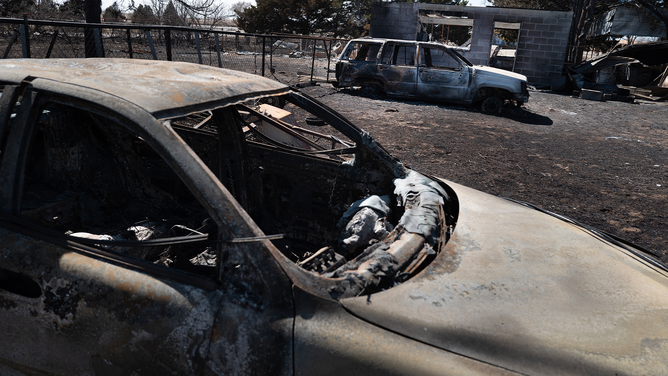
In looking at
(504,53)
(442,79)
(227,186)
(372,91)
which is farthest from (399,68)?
(504,53)

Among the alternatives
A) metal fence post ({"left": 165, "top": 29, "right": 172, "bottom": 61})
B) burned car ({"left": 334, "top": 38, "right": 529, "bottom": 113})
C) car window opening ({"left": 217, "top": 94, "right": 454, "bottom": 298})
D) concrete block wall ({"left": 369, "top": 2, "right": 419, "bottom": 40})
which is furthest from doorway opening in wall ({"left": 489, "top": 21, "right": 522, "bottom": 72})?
car window opening ({"left": 217, "top": 94, "right": 454, "bottom": 298})

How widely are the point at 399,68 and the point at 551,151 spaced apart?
5.60m

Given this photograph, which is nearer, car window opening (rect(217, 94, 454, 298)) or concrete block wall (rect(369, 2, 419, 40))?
car window opening (rect(217, 94, 454, 298))

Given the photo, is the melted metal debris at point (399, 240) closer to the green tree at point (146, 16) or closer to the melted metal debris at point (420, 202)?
the melted metal debris at point (420, 202)

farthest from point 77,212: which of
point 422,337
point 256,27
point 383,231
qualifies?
point 256,27

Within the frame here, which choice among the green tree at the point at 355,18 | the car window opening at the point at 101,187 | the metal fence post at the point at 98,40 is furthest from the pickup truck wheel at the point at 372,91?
the green tree at the point at 355,18

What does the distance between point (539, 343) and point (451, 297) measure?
1.04 ft

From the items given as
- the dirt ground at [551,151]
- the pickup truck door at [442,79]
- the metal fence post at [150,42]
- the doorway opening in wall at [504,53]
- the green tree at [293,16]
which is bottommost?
the dirt ground at [551,151]

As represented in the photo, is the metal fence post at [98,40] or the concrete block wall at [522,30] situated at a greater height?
the concrete block wall at [522,30]

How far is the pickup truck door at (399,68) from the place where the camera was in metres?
12.1

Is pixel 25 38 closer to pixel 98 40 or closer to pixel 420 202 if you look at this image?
pixel 98 40

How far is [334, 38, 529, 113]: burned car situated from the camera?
11289mm

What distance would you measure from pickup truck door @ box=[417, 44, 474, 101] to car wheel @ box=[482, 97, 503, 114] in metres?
0.48

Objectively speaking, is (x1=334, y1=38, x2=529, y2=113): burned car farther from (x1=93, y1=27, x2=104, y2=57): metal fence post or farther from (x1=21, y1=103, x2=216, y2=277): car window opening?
(x1=21, y1=103, x2=216, y2=277): car window opening
